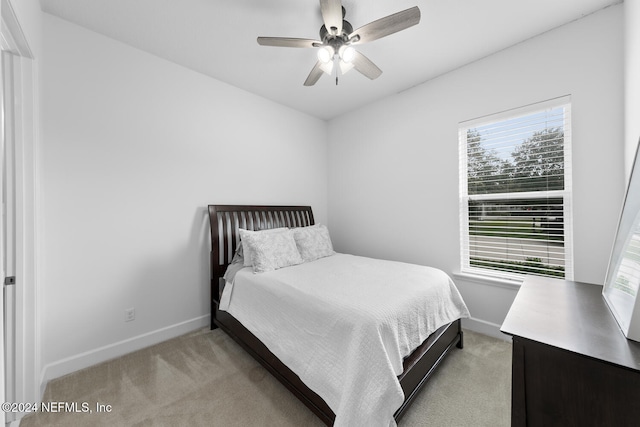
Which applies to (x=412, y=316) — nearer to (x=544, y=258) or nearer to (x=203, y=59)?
(x=544, y=258)

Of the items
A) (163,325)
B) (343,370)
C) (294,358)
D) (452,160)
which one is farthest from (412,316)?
(163,325)

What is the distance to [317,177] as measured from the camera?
4062 millimetres

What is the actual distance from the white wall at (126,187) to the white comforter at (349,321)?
0.79m

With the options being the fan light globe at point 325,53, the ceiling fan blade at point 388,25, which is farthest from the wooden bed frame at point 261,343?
the ceiling fan blade at point 388,25

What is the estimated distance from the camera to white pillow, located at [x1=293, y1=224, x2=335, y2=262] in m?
2.90

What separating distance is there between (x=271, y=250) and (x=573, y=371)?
216 centimetres

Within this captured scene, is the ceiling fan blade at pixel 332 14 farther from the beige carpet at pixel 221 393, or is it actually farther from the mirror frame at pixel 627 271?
the beige carpet at pixel 221 393

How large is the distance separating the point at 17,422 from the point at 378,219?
11.3ft

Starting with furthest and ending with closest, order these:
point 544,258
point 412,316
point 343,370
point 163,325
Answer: point 163,325 → point 544,258 → point 412,316 → point 343,370

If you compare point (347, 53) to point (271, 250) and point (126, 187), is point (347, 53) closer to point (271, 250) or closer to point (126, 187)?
point (271, 250)

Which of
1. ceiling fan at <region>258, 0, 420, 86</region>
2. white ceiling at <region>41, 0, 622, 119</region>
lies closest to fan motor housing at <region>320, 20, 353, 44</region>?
ceiling fan at <region>258, 0, 420, 86</region>

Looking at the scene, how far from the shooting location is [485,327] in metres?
2.55

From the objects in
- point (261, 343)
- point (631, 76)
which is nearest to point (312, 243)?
point (261, 343)

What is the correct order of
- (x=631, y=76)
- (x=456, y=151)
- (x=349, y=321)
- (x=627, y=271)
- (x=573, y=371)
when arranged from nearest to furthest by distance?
(x=573, y=371) → (x=627, y=271) → (x=349, y=321) → (x=631, y=76) → (x=456, y=151)
